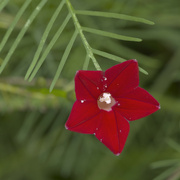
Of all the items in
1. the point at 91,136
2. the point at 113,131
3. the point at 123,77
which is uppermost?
the point at 123,77

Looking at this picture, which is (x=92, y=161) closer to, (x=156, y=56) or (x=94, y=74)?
(x=156, y=56)

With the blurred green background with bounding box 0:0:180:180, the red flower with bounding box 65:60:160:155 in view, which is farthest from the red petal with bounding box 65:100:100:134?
the blurred green background with bounding box 0:0:180:180


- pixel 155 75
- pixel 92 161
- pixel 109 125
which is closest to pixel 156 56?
pixel 155 75

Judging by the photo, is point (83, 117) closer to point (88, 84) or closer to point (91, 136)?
point (88, 84)

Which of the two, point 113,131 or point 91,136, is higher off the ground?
point 113,131

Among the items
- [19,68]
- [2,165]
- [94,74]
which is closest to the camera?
[94,74]

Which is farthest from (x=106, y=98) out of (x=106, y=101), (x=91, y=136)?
(x=91, y=136)
